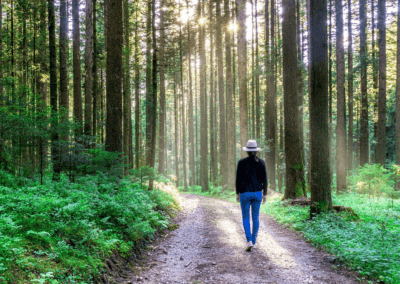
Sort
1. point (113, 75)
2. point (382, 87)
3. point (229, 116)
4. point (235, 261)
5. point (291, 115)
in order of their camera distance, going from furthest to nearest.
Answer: point (229, 116), point (382, 87), point (291, 115), point (113, 75), point (235, 261)

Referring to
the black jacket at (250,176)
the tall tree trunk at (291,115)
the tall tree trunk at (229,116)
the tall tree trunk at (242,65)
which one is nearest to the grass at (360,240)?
the black jacket at (250,176)

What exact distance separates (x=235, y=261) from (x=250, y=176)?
1795mm

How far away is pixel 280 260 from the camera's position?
463 cm

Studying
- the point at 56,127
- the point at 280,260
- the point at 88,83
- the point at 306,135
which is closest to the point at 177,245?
the point at 280,260

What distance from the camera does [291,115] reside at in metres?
10.7

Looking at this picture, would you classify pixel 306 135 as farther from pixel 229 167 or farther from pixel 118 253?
pixel 118 253

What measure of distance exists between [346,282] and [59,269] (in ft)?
13.7

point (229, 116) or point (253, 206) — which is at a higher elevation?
point (229, 116)

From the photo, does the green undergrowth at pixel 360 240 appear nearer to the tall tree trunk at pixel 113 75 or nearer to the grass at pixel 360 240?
the grass at pixel 360 240

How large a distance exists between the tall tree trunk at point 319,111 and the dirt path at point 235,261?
1557mm

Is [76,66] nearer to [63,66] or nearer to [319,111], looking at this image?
[63,66]

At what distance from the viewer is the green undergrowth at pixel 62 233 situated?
297cm

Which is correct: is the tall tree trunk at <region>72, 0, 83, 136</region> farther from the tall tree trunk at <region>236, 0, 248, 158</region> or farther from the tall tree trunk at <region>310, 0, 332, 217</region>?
the tall tree trunk at <region>310, 0, 332, 217</region>

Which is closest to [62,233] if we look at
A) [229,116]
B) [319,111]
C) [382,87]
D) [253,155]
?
[253,155]
